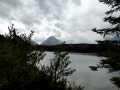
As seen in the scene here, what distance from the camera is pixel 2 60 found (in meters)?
12.2

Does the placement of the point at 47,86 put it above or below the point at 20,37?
below

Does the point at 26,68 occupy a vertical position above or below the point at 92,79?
above

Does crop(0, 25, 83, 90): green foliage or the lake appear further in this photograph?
the lake

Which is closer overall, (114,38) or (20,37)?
(20,37)

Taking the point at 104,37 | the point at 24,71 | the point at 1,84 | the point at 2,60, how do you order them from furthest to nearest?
1. the point at 104,37
2. the point at 2,60
3. the point at 24,71
4. the point at 1,84

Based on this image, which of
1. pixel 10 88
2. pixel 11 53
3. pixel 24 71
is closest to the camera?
pixel 10 88

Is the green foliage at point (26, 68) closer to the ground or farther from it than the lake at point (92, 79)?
farther from it

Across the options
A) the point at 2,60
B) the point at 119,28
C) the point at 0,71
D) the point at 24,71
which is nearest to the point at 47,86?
the point at 24,71

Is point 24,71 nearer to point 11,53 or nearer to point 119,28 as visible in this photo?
point 11,53

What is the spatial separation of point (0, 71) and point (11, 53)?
2026 millimetres

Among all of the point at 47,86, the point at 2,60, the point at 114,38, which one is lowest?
the point at 47,86

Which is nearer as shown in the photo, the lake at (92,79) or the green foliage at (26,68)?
the green foliage at (26,68)

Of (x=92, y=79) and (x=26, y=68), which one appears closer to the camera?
(x=26, y=68)

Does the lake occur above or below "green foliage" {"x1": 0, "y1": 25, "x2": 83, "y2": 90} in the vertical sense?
below
